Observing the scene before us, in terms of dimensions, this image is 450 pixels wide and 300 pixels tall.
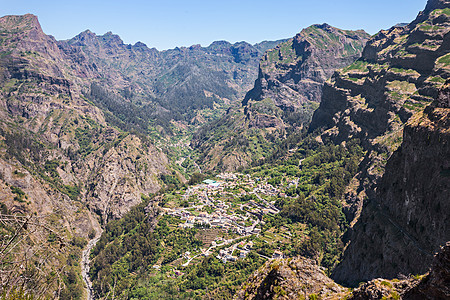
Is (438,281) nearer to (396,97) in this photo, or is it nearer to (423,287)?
(423,287)

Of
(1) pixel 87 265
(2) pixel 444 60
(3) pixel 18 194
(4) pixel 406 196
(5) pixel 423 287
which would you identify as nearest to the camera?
(5) pixel 423 287

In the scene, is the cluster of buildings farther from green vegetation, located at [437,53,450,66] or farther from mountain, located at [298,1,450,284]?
green vegetation, located at [437,53,450,66]

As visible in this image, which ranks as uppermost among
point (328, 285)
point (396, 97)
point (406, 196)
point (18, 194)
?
point (396, 97)

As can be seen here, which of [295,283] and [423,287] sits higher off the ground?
[423,287]

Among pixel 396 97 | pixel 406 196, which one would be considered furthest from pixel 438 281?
pixel 396 97

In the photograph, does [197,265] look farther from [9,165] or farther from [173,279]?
[9,165]

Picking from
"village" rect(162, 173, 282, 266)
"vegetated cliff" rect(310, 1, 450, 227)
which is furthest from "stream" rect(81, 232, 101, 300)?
"vegetated cliff" rect(310, 1, 450, 227)

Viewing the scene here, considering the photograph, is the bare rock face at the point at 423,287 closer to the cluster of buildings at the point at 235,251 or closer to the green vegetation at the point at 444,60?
the cluster of buildings at the point at 235,251

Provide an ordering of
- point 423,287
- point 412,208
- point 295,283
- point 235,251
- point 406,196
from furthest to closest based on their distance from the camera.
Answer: point 235,251, point 406,196, point 412,208, point 295,283, point 423,287
